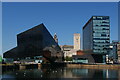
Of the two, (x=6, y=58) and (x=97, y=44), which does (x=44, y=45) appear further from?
(x=97, y=44)

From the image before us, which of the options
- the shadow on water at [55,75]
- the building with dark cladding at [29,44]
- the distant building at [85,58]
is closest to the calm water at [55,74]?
the shadow on water at [55,75]

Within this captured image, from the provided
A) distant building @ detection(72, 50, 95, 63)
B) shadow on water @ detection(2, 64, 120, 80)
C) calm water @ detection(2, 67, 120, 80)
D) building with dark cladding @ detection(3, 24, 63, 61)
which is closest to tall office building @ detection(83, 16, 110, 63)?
distant building @ detection(72, 50, 95, 63)

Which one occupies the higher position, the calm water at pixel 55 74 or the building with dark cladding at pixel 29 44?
the building with dark cladding at pixel 29 44

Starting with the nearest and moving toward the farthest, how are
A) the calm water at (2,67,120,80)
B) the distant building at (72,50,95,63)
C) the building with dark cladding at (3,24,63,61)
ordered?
1. the calm water at (2,67,120,80)
2. the building with dark cladding at (3,24,63,61)
3. the distant building at (72,50,95,63)

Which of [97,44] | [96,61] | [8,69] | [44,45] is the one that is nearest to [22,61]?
[44,45]

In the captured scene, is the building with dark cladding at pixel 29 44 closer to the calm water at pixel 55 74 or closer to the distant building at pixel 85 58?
the calm water at pixel 55 74

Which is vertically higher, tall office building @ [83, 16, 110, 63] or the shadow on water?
tall office building @ [83, 16, 110, 63]

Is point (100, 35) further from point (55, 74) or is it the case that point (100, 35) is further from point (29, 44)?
point (55, 74)

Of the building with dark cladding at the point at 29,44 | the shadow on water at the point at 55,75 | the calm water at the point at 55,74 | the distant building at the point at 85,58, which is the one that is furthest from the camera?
the distant building at the point at 85,58

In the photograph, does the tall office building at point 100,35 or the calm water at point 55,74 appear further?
the tall office building at point 100,35

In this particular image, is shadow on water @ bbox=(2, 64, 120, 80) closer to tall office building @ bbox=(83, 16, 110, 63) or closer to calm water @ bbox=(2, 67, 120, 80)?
calm water @ bbox=(2, 67, 120, 80)

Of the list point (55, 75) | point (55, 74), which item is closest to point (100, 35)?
point (55, 74)

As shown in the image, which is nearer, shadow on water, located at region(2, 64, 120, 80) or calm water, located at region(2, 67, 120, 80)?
shadow on water, located at region(2, 64, 120, 80)

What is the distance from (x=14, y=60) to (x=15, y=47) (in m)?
5.03
